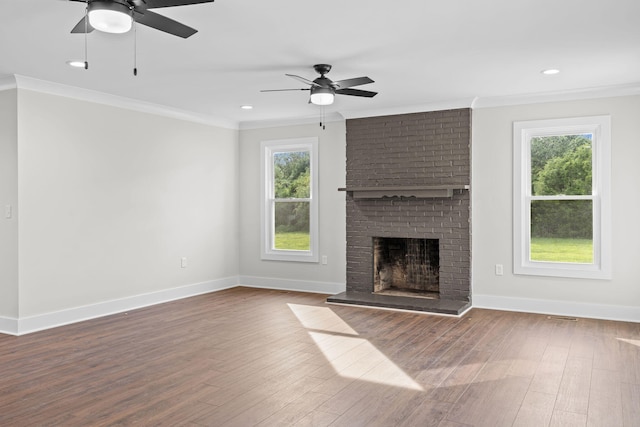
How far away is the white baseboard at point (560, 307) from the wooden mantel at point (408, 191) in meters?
1.32

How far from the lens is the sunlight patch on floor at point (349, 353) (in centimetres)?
363

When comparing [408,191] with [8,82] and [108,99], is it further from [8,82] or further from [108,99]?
[8,82]

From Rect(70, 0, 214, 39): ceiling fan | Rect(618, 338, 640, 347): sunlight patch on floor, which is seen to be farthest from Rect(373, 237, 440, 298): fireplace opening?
Rect(70, 0, 214, 39): ceiling fan

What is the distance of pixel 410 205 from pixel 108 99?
3760mm

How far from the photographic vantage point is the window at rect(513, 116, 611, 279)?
555cm

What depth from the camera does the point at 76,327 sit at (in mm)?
5172

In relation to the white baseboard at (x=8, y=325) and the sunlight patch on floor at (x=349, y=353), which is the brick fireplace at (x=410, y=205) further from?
the white baseboard at (x=8, y=325)

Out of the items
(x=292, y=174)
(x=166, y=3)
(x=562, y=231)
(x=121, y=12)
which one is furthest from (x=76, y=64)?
(x=562, y=231)

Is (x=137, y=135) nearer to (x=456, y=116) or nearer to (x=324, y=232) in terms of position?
(x=324, y=232)

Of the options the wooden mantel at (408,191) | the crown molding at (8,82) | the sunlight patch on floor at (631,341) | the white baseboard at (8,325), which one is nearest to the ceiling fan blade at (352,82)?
the wooden mantel at (408,191)

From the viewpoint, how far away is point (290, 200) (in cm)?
752

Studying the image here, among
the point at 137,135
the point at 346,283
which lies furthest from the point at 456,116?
the point at 137,135

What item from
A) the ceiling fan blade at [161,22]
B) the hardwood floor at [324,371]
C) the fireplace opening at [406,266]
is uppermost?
the ceiling fan blade at [161,22]

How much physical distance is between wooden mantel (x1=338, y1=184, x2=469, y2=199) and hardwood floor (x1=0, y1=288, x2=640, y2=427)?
1426mm
